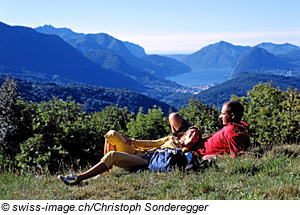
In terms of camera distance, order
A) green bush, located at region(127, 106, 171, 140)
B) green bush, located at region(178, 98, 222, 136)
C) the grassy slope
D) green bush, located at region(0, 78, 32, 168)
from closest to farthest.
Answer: the grassy slope, green bush, located at region(0, 78, 32, 168), green bush, located at region(178, 98, 222, 136), green bush, located at region(127, 106, 171, 140)

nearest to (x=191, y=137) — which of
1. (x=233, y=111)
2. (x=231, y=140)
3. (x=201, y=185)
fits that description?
(x=231, y=140)

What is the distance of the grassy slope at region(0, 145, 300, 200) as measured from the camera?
11.5 ft

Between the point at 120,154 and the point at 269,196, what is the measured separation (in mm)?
2462

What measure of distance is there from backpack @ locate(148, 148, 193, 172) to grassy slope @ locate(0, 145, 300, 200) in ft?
0.56

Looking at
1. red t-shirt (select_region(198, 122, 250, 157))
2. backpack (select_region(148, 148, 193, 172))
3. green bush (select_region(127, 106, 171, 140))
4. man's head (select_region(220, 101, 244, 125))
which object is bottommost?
green bush (select_region(127, 106, 171, 140))

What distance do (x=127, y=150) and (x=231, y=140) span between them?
1.89 meters

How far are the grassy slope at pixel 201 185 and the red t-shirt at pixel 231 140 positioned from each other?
0.86 feet

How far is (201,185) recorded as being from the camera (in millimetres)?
3752

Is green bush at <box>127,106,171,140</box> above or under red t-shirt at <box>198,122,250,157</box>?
under

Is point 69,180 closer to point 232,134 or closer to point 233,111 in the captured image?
point 232,134

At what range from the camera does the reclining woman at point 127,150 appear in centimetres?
466

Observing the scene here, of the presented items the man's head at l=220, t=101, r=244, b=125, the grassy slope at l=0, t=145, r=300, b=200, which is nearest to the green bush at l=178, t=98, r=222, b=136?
the man's head at l=220, t=101, r=244, b=125

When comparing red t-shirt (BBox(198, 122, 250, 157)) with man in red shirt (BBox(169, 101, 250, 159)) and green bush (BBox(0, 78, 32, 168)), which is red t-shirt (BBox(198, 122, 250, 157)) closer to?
man in red shirt (BBox(169, 101, 250, 159))
